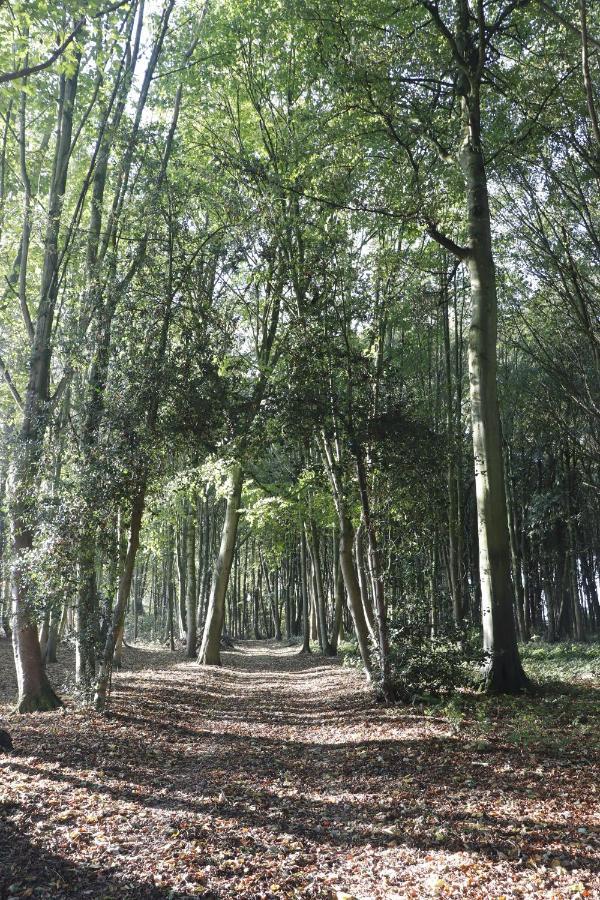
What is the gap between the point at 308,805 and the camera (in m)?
5.36

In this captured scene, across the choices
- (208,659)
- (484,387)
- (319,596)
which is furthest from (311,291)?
(319,596)

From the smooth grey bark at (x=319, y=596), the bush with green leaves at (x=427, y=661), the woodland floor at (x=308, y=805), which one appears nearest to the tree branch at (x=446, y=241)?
the bush with green leaves at (x=427, y=661)

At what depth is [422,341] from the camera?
1745cm

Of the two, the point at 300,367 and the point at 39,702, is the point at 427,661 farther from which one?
the point at 39,702

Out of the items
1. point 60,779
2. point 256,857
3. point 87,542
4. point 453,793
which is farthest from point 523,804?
point 87,542

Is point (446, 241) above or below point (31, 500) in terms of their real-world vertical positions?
above

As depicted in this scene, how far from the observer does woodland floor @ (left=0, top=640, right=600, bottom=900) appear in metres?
3.87

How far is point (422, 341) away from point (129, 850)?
1514 cm

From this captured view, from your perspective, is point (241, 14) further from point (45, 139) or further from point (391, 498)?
point (391, 498)

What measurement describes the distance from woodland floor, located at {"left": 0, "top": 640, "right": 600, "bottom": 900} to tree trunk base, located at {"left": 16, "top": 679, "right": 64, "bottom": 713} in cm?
51

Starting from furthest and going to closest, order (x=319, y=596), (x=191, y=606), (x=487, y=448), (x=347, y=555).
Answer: (x=319, y=596)
(x=191, y=606)
(x=347, y=555)
(x=487, y=448)

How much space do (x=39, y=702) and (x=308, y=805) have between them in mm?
5912

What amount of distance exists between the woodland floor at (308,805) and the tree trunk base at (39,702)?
20.1 inches

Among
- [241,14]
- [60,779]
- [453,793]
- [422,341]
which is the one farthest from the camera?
[422,341]
